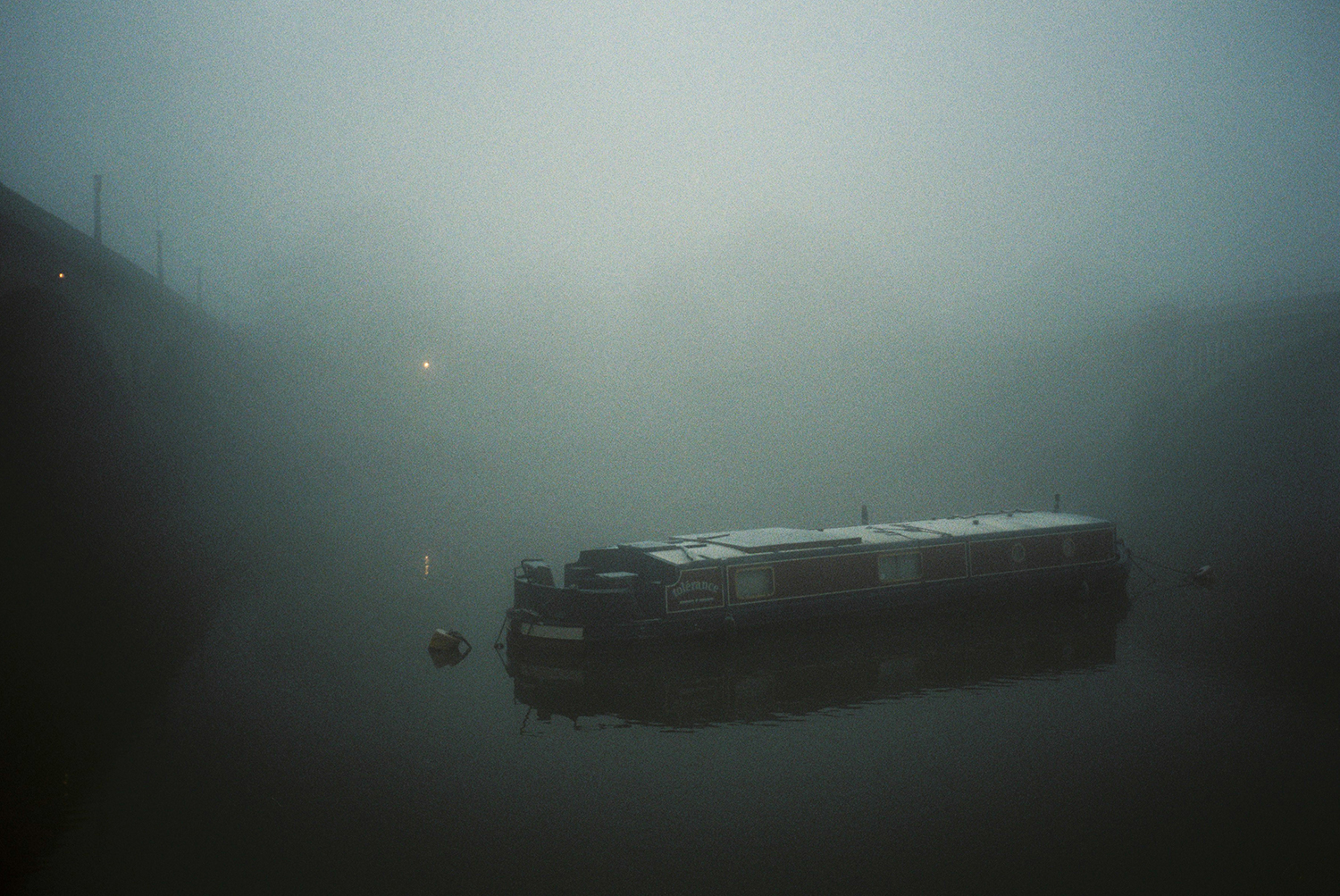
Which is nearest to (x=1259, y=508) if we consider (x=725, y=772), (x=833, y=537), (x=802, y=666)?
(x=833, y=537)

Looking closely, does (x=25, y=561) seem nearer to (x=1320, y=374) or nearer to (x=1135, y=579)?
(x=1135, y=579)

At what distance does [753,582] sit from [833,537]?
2.61m

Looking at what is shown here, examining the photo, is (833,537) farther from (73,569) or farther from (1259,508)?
(1259,508)

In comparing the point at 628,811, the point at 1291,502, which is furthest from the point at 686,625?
the point at 1291,502

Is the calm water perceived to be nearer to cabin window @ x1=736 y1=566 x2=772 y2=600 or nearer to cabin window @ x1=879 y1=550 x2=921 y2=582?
cabin window @ x1=736 y1=566 x2=772 y2=600

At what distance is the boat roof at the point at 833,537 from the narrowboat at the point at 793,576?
0.04 m

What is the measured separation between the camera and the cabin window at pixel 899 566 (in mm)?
19688

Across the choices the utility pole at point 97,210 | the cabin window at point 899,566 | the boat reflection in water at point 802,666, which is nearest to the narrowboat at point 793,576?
the cabin window at point 899,566

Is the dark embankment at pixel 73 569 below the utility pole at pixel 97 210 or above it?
below

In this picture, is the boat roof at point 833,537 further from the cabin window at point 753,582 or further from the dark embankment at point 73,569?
the dark embankment at point 73,569

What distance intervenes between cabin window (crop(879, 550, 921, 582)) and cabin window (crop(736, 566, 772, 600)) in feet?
10.9

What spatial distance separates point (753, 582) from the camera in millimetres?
18047

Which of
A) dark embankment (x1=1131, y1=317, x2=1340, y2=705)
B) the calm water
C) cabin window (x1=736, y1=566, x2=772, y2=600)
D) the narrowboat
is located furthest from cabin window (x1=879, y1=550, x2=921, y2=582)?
dark embankment (x1=1131, y1=317, x2=1340, y2=705)

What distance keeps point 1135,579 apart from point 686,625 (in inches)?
709
